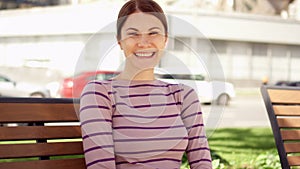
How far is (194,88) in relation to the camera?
228 centimetres

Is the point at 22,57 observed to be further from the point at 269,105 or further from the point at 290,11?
the point at 269,105

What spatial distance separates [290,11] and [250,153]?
29677 mm

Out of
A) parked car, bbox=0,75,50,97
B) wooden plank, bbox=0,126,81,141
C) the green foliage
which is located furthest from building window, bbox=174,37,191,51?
parked car, bbox=0,75,50,97

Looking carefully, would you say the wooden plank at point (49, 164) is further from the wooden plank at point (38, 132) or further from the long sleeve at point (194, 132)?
the long sleeve at point (194, 132)

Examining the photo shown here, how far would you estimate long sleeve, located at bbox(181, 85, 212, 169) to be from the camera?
2.22 m

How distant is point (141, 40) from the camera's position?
2.10 meters

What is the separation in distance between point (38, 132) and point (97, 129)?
44 cm

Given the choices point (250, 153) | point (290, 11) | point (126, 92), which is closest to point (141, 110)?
point (126, 92)

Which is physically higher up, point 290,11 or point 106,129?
point 106,129

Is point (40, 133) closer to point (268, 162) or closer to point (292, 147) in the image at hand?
point (292, 147)

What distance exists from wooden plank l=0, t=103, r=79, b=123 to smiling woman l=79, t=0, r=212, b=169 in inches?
12.0

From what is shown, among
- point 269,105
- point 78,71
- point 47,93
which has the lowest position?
point 47,93

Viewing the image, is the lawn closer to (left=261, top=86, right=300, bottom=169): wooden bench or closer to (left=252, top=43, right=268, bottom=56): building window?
(left=261, top=86, right=300, bottom=169): wooden bench

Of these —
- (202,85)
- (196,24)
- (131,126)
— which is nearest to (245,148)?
(202,85)
